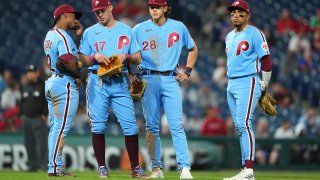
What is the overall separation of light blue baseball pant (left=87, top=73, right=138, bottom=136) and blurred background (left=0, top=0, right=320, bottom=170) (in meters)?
6.63

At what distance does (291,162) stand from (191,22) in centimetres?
626

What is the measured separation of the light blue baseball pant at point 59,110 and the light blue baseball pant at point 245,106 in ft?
6.20

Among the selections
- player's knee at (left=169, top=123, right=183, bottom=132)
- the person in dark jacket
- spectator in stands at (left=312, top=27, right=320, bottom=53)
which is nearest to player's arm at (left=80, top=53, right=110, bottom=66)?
player's knee at (left=169, top=123, right=183, bottom=132)

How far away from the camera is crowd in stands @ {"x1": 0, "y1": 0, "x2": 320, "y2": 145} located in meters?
18.6

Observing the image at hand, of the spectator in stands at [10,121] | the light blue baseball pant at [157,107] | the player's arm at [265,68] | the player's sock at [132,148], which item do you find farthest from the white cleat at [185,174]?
the spectator in stands at [10,121]

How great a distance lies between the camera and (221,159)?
17.9 m

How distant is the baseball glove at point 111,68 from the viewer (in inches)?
384

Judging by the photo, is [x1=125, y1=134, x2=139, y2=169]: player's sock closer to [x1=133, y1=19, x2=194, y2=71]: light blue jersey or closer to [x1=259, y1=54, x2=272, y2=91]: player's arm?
[x1=133, y1=19, x2=194, y2=71]: light blue jersey

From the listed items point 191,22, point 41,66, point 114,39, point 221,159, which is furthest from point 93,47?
point 191,22

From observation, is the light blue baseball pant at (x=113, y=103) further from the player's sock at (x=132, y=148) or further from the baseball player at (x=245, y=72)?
the baseball player at (x=245, y=72)

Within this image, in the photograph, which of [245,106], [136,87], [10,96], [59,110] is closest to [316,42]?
[10,96]

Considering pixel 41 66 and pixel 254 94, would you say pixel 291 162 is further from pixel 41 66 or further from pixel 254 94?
pixel 254 94

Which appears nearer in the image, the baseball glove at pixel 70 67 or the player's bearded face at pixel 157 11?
the baseball glove at pixel 70 67

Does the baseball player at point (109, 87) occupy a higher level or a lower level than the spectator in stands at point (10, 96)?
higher
